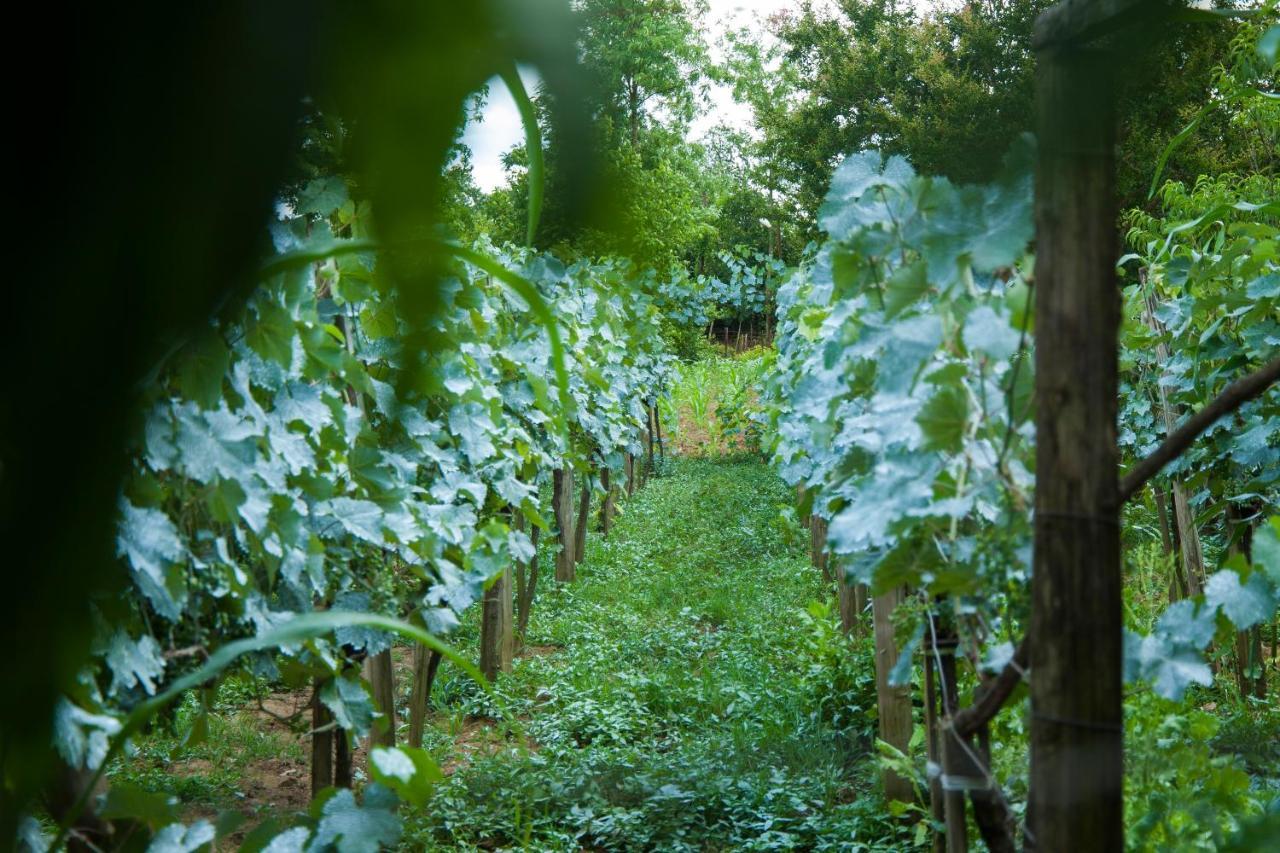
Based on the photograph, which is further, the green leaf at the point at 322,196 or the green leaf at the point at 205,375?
the green leaf at the point at 205,375

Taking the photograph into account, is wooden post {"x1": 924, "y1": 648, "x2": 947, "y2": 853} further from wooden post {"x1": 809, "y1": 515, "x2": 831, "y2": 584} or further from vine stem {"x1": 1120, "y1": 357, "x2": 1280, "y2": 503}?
wooden post {"x1": 809, "y1": 515, "x2": 831, "y2": 584}

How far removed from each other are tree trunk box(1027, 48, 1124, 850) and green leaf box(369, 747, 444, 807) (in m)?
0.92

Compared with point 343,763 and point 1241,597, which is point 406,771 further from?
point 343,763

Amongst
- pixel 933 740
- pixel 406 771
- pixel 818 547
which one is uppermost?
pixel 818 547

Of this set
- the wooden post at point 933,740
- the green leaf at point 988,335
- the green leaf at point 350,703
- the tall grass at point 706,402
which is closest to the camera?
the green leaf at point 988,335

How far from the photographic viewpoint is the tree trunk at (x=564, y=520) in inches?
299

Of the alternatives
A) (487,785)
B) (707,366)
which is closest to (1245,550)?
(487,785)

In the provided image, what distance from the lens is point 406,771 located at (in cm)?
165

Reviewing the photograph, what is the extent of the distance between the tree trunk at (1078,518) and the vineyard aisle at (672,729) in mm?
2245

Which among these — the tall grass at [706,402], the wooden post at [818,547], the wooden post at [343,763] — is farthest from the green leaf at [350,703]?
the tall grass at [706,402]

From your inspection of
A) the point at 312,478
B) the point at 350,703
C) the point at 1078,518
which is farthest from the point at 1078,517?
the point at 350,703

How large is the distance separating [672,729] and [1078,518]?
4338 millimetres

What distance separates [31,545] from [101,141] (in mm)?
106

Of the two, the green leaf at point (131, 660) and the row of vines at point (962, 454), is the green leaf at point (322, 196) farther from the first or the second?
the green leaf at point (131, 660)
